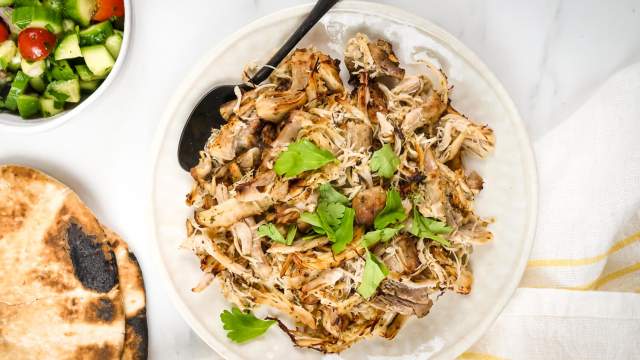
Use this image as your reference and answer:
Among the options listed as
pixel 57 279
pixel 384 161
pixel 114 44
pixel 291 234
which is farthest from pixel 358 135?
pixel 57 279

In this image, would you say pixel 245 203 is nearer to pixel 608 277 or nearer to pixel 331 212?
pixel 331 212

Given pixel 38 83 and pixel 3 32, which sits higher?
pixel 3 32

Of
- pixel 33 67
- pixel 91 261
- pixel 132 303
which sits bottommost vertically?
pixel 132 303

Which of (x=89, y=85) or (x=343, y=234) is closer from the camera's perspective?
(x=343, y=234)

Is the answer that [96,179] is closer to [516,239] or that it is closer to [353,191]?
[353,191]

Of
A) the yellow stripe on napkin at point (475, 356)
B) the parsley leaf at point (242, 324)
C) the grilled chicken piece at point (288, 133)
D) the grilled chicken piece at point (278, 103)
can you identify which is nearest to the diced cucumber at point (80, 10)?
the grilled chicken piece at point (278, 103)

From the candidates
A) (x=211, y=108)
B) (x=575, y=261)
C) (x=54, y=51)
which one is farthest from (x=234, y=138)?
(x=575, y=261)

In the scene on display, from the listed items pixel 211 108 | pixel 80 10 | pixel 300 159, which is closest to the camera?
pixel 300 159

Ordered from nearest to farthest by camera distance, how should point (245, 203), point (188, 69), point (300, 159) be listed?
point (300, 159)
point (245, 203)
point (188, 69)

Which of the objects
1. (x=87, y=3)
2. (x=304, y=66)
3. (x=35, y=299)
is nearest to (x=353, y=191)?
(x=304, y=66)
